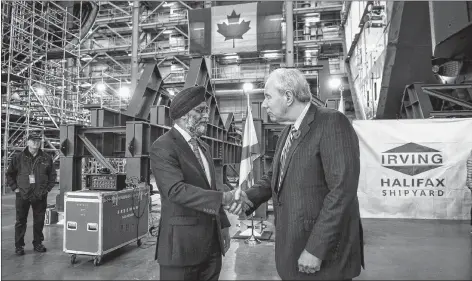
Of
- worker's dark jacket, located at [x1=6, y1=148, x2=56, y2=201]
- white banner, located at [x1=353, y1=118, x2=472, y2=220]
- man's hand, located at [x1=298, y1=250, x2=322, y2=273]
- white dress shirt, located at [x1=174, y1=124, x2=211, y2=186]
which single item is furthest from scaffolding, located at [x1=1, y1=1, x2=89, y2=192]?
man's hand, located at [x1=298, y1=250, x2=322, y2=273]

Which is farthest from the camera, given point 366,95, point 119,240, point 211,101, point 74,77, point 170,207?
point 74,77

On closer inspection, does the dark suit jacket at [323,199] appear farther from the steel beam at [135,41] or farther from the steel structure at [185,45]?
the steel beam at [135,41]

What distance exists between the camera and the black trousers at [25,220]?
521 cm

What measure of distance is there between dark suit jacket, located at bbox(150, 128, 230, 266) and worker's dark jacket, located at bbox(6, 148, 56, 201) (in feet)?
14.3

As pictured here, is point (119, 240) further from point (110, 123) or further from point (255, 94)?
point (255, 94)

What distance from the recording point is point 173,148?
7.59 ft

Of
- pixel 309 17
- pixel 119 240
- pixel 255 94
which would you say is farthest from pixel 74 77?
pixel 119 240

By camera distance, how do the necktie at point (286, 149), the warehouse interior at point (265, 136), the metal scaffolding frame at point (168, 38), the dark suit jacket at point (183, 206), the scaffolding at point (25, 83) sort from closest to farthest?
the necktie at point (286, 149) < the dark suit jacket at point (183, 206) < the warehouse interior at point (265, 136) < the scaffolding at point (25, 83) < the metal scaffolding frame at point (168, 38)

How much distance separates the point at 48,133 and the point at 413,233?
19.1 m

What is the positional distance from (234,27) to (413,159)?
1579cm

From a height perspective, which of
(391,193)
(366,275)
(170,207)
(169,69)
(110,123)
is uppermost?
(169,69)

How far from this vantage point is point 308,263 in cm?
173

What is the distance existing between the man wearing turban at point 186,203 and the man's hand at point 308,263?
68cm

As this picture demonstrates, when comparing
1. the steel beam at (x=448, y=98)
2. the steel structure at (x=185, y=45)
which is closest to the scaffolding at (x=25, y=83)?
the steel structure at (x=185, y=45)
